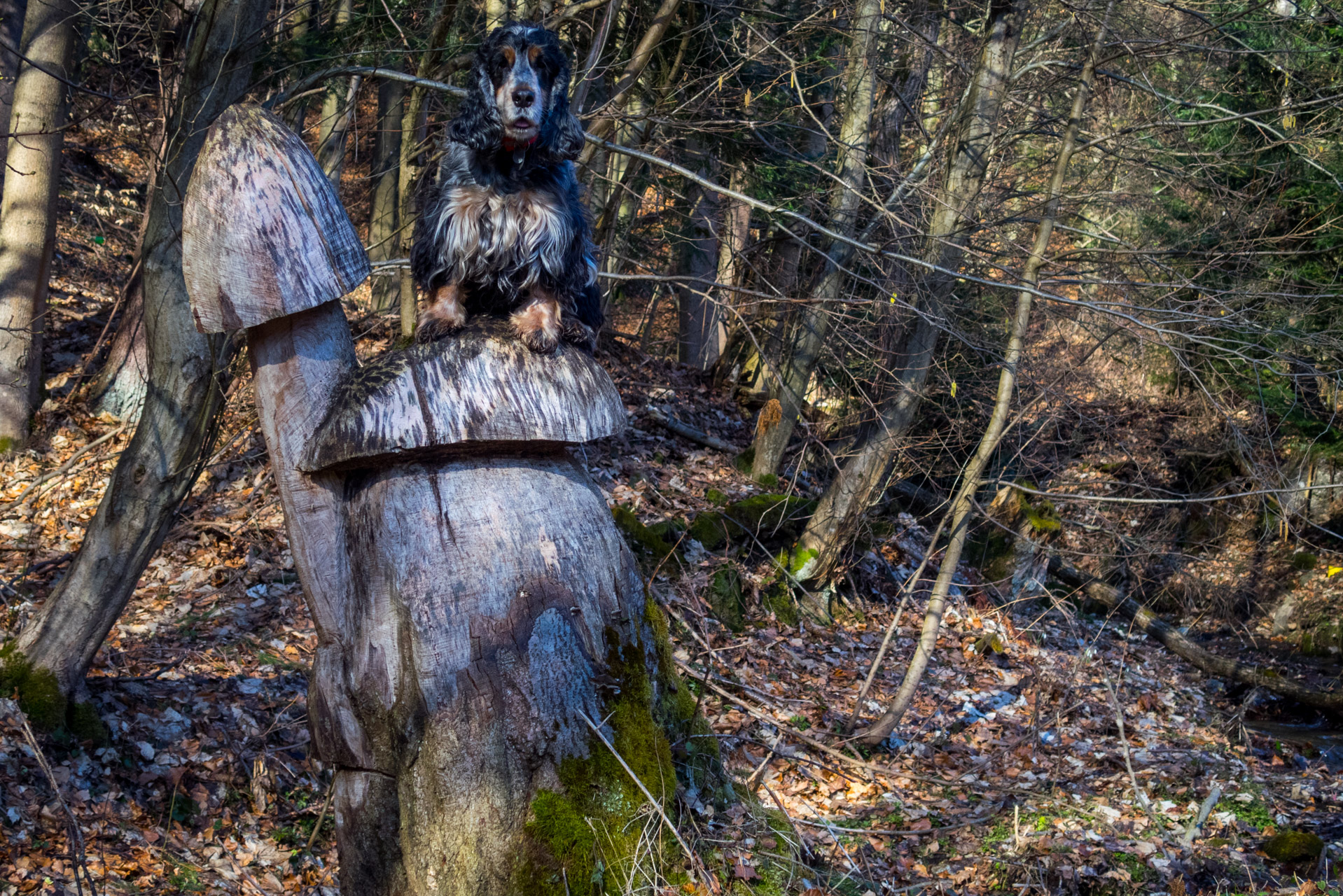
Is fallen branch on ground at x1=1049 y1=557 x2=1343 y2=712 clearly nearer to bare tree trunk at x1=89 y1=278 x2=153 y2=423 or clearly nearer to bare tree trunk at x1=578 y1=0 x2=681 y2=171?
bare tree trunk at x1=578 y1=0 x2=681 y2=171

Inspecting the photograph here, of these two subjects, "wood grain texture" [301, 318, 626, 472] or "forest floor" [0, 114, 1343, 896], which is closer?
"wood grain texture" [301, 318, 626, 472]

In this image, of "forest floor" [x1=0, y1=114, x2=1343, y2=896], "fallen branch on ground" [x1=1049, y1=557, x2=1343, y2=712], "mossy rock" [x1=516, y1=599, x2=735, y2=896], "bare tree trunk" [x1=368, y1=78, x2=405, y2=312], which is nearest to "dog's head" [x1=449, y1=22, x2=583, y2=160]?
"mossy rock" [x1=516, y1=599, x2=735, y2=896]

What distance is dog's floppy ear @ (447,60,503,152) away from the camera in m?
3.16

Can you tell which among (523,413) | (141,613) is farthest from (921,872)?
(141,613)

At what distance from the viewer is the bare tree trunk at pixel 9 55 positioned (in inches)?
302

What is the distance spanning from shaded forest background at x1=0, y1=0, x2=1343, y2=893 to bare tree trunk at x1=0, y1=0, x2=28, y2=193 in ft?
0.12

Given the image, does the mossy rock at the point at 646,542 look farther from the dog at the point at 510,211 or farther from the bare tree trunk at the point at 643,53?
the dog at the point at 510,211

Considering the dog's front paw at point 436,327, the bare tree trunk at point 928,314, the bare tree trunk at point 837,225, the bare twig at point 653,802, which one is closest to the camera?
the bare twig at point 653,802

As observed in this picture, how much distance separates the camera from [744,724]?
6672 mm

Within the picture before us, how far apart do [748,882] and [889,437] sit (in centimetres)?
620

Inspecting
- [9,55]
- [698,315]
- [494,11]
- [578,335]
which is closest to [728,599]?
[578,335]

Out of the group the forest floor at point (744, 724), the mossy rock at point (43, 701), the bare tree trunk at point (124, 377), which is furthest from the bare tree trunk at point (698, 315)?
the mossy rock at point (43, 701)

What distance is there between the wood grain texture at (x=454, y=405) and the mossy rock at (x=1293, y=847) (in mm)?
5331

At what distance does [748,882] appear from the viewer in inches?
137
